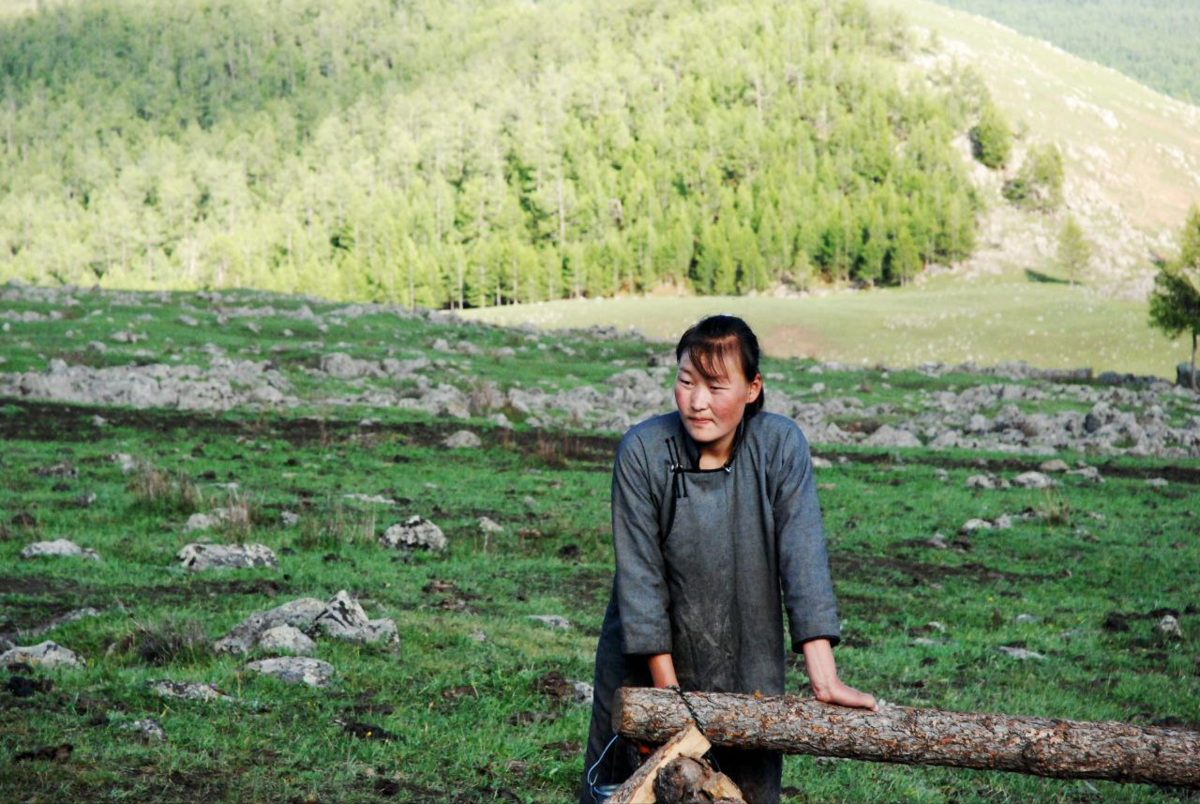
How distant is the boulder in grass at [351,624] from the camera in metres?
9.98

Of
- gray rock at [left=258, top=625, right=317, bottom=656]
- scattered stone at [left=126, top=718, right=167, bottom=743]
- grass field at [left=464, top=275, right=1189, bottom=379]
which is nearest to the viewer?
scattered stone at [left=126, top=718, right=167, bottom=743]

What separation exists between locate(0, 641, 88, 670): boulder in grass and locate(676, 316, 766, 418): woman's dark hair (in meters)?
6.51

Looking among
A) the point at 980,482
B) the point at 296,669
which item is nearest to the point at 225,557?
the point at 296,669

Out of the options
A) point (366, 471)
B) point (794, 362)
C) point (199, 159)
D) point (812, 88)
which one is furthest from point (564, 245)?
point (366, 471)

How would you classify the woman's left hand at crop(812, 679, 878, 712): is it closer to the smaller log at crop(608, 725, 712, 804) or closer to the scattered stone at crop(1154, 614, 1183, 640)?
the smaller log at crop(608, 725, 712, 804)

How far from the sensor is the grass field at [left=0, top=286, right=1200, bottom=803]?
746 centimetres

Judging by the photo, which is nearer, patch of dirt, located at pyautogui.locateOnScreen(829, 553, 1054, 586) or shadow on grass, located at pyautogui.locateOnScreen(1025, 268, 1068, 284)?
patch of dirt, located at pyautogui.locateOnScreen(829, 553, 1054, 586)

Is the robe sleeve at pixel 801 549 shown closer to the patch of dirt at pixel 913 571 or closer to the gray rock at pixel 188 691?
the gray rock at pixel 188 691

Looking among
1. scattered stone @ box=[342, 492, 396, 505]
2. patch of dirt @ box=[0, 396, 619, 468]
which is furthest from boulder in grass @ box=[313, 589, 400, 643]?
patch of dirt @ box=[0, 396, 619, 468]

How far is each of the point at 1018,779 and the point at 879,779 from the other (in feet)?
3.53

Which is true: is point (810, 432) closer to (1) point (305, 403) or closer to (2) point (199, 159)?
(1) point (305, 403)

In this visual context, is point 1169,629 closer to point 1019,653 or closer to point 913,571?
point 1019,653

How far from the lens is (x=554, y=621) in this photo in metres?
11.6

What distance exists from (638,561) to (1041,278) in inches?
4882
